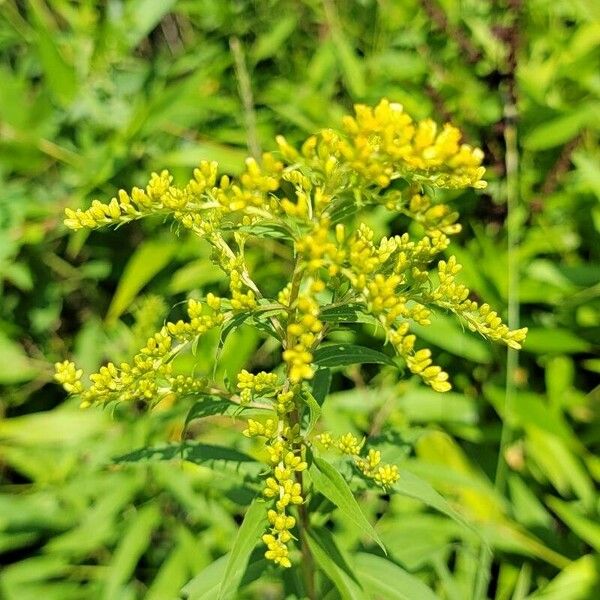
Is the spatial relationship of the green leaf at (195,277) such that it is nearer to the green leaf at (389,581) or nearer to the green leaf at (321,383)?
the green leaf at (321,383)

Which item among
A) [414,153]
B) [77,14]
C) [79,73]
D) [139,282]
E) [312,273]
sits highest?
[77,14]

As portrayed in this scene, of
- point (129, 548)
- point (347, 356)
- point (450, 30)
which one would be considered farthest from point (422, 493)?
point (450, 30)

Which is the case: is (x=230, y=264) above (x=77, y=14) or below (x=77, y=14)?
below

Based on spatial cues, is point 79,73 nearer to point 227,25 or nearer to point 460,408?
point 227,25

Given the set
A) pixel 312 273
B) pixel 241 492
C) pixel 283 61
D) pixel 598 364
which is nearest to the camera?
pixel 312 273

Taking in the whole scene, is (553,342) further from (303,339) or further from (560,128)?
(303,339)

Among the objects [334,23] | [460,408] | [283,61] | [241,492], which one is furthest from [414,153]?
[283,61]
